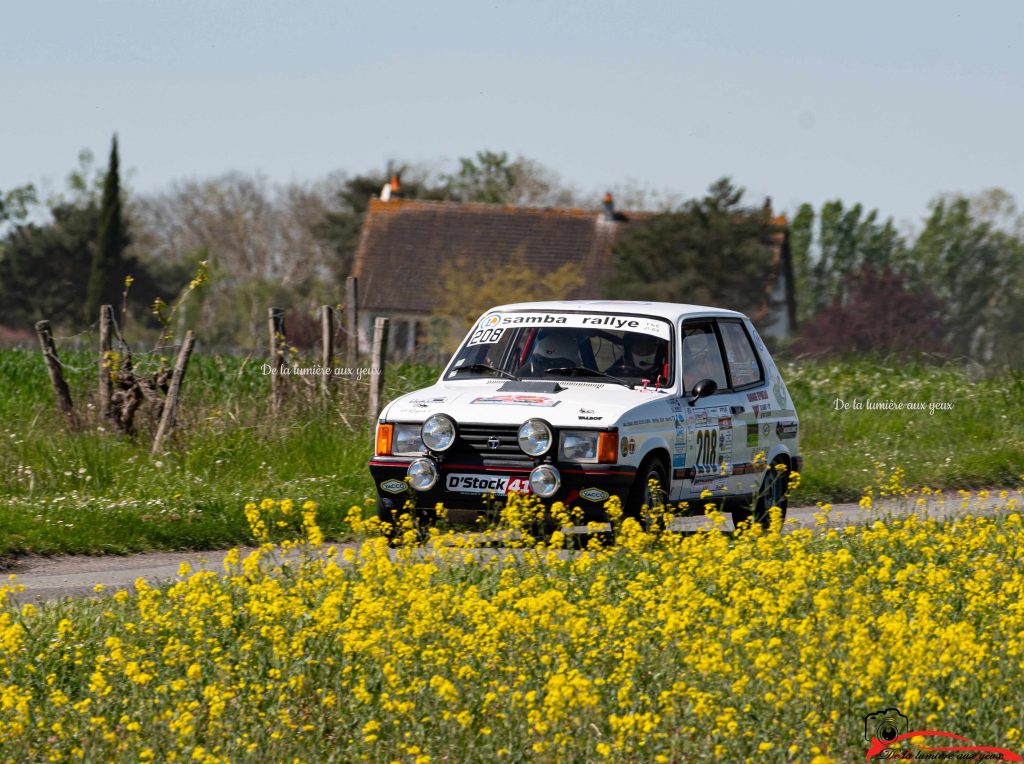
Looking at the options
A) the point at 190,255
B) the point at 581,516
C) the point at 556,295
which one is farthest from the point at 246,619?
the point at 190,255

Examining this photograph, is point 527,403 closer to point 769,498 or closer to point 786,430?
point 769,498

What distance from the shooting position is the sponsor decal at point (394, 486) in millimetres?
11547

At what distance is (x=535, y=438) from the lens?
1117cm

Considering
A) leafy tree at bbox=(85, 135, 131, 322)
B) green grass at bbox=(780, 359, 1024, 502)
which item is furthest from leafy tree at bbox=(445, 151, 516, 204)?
green grass at bbox=(780, 359, 1024, 502)

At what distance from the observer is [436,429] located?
11.4 metres

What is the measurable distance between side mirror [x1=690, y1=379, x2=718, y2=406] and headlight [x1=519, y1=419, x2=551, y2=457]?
1.52 meters

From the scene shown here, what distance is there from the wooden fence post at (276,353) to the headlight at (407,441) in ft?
18.3

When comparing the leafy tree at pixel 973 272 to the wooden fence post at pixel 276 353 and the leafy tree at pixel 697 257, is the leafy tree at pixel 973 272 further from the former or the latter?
the wooden fence post at pixel 276 353

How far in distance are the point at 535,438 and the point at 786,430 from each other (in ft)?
11.1

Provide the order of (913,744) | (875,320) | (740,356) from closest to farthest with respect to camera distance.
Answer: (913,744)
(740,356)
(875,320)

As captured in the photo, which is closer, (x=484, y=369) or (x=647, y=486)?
(x=647, y=486)

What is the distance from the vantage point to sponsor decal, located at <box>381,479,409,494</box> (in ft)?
37.9

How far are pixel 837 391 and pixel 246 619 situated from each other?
19.3 m

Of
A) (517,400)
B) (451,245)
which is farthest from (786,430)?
(451,245)
